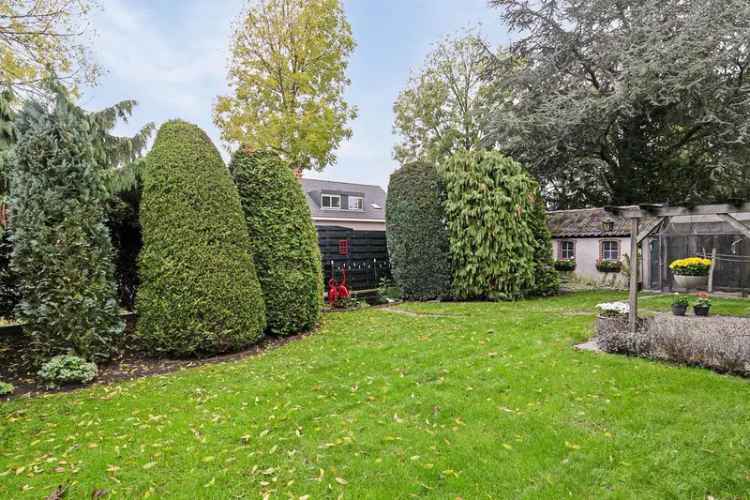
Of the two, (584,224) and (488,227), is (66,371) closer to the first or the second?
(488,227)

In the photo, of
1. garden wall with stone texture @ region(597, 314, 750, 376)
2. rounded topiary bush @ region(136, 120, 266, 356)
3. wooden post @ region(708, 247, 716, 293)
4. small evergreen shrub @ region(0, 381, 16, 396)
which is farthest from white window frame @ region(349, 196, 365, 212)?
small evergreen shrub @ region(0, 381, 16, 396)

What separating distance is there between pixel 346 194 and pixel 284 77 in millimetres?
8733

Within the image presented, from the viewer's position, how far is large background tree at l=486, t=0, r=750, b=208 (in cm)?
1120

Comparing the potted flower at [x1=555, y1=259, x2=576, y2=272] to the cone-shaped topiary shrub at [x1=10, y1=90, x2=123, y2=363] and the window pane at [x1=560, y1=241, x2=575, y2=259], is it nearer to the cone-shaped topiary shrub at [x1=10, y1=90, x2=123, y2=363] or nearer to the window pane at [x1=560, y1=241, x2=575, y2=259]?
the window pane at [x1=560, y1=241, x2=575, y2=259]

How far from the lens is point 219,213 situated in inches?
228

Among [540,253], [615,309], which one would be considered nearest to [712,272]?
[540,253]

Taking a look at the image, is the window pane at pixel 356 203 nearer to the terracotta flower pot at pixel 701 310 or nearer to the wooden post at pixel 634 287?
the terracotta flower pot at pixel 701 310

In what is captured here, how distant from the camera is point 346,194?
76.8 ft

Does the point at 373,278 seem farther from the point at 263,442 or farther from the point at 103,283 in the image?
the point at 263,442

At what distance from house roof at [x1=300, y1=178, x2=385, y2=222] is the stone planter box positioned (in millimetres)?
14981

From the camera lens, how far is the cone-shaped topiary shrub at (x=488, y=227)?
1030 cm

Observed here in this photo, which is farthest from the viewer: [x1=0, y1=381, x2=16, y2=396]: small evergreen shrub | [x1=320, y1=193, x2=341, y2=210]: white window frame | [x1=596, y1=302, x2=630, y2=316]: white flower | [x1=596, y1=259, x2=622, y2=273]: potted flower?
[x1=320, y1=193, x2=341, y2=210]: white window frame

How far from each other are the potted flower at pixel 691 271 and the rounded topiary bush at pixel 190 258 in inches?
423

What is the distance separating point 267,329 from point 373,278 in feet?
16.5
